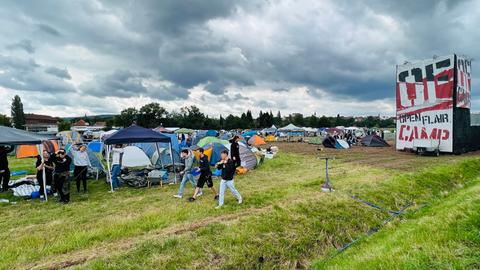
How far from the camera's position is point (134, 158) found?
587 inches

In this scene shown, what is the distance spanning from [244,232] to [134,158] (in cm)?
1058

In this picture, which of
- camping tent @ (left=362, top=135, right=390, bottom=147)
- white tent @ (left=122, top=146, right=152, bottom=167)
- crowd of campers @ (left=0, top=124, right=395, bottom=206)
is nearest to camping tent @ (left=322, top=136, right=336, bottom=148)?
camping tent @ (left=362, top=135, right=390, bottom=147)

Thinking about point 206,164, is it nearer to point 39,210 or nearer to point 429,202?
point 39,210

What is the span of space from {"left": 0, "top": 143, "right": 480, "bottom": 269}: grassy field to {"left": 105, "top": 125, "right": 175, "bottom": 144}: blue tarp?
205 cm

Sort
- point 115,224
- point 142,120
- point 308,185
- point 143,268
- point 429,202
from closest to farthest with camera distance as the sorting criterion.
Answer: point 143,268 → point 115,224 → point 429,202 → point 308,185 → point 142,120

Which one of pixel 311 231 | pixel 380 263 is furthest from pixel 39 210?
pixel 380 263

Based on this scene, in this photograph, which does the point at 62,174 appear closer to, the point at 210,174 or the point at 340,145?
the point at 210,174

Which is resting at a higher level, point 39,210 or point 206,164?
point 206,164

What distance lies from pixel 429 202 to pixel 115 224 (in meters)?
9.95

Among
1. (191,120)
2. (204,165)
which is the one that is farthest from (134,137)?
(191,120)

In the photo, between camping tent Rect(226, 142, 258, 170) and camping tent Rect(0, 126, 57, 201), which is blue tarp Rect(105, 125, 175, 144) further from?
camping tent Rect(226, 142, 258, 170)

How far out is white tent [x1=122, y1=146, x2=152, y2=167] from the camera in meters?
14.6

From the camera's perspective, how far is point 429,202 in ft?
31.6

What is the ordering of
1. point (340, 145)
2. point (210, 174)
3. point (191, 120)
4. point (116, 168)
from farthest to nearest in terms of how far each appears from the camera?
1. point (191, 120)
2. point (340, 145)
3. point (116, 168)
4. point (210, 174)
